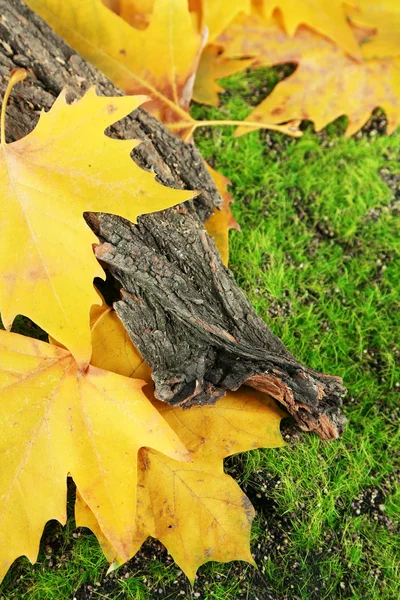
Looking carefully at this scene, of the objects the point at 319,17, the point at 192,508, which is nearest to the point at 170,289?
A: the point at 192,508

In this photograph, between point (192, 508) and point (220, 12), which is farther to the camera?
point (220, 12)

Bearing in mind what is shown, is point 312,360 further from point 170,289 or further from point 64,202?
point 64,202

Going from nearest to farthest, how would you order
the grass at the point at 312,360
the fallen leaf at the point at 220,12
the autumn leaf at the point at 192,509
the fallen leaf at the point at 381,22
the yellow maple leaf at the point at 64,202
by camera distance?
the yellow maple leaf at the point at 64,202 < the autumn leaf at the point at 192,509 < the grass at the point at 312,360 < the fallen leaf at the point at 220,12 < the fallen leaf at the point at 381,22

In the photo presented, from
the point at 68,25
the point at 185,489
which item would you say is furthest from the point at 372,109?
the point at 185,489

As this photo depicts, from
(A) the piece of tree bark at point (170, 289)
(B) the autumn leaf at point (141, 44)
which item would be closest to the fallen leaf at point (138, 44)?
(B) the autumn leaf at point (141, 44)

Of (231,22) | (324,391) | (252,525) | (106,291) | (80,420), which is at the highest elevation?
(231,22)

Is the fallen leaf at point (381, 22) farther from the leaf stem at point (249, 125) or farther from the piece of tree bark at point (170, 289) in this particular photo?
the piece of tree bark at point (170, 289)

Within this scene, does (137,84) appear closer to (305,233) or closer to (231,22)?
(231,22)
